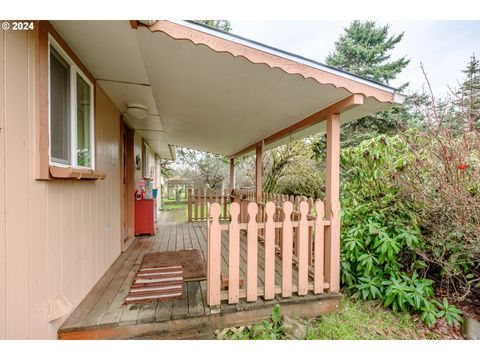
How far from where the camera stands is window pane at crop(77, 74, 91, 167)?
6.82 ft

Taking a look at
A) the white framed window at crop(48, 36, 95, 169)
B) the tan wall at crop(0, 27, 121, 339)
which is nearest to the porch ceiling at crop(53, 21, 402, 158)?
the white framed window at crop(48, 36, 95, 169)

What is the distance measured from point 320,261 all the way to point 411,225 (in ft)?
4.13

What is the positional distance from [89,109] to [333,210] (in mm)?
2884

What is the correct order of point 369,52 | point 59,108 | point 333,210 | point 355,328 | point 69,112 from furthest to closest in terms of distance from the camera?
point 369,52 → point 333,210 → point 355,328 → point 69,112 → point 59,108

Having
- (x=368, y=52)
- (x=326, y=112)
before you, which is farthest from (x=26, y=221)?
(x=368, y=52)

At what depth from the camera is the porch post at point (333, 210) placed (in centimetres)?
228

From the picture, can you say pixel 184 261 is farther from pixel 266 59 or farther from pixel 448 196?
pixel 448 196

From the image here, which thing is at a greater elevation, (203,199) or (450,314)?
(203,199)

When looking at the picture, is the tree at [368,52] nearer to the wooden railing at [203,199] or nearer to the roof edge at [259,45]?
the wooden railing at [203,199]

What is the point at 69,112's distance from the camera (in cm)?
188

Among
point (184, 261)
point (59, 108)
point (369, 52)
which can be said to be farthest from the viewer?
point (369, 52)

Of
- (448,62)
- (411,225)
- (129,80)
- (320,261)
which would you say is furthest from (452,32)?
(129,80)

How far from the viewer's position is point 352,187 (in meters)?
3.22

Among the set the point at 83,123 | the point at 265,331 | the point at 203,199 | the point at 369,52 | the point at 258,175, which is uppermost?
the point at 369,52
